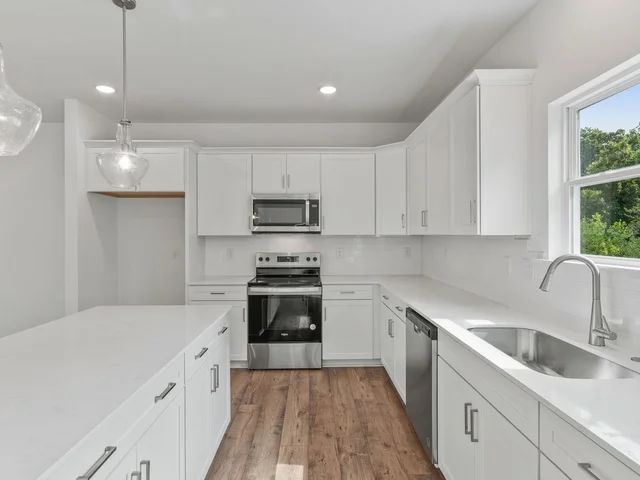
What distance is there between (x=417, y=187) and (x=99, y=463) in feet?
10.00

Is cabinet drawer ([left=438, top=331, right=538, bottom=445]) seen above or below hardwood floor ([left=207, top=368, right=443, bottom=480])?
above

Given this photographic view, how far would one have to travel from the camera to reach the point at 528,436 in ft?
3.74

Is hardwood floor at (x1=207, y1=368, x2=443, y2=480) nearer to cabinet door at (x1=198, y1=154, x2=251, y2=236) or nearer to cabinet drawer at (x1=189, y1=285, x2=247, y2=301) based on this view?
cabinet drawer at (x1=189, y1=285, x2=247, y2=301)

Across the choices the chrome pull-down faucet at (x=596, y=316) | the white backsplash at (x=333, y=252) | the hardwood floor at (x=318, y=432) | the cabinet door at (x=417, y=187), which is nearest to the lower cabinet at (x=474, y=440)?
the hardwood floor at (x=318, y=432)

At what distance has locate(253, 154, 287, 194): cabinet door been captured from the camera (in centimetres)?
381

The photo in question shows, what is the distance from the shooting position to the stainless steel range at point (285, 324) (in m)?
3.58

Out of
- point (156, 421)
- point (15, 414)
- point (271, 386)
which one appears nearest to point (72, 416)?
point (15, 414)

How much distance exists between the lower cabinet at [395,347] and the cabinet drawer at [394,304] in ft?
0.08

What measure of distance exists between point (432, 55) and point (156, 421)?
270 cm

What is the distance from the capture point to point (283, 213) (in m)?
3.79

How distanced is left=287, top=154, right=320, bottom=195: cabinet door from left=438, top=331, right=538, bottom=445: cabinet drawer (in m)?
2.35

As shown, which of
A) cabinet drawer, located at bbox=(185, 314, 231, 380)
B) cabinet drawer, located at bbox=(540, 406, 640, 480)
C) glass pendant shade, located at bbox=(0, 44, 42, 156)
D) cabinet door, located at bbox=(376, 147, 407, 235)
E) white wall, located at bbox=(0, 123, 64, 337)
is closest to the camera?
cabinet drawer, located at bbox=(540, 406, 640, 480)

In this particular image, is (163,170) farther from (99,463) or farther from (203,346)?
(99,463)

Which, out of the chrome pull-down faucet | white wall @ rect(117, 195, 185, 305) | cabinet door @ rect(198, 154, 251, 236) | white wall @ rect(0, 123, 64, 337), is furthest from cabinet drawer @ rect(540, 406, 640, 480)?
white wall @ rect(0, 123, 64, 337)
